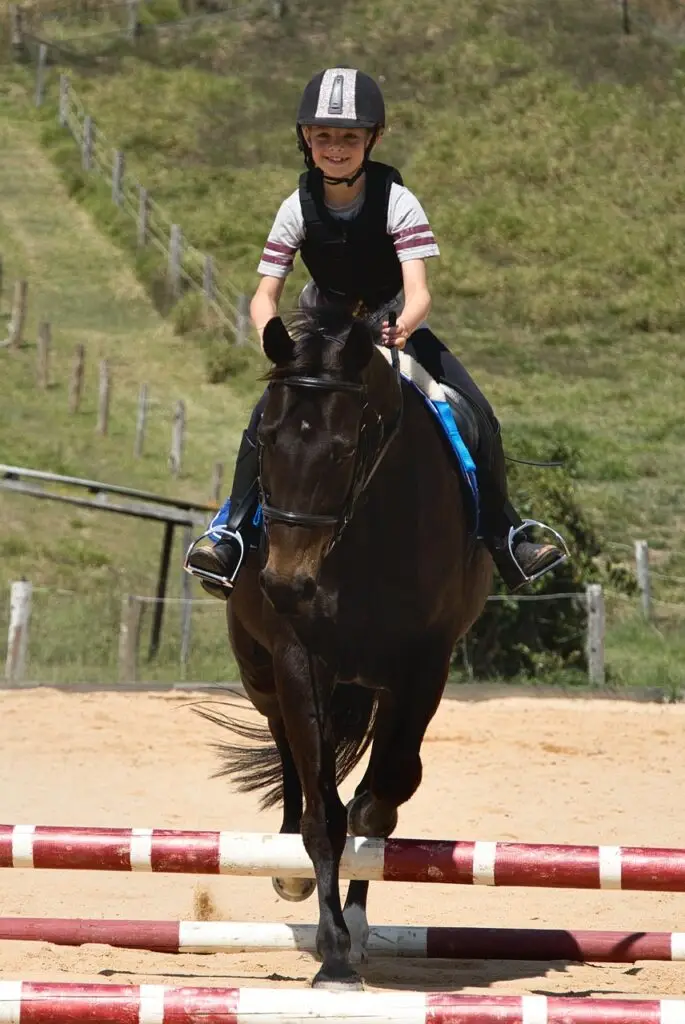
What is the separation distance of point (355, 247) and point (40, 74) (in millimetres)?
39615

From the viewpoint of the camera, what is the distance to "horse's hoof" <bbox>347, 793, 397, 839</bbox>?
237 inches

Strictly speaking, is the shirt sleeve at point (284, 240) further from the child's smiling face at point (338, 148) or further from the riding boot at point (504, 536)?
the riding boot at point (504, 536)

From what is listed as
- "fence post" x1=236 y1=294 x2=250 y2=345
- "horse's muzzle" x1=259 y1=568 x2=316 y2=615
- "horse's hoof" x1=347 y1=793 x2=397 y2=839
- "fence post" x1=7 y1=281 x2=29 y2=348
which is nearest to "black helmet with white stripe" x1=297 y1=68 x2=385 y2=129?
"horse's muzzle" x1=259 y1=568 x2=316 y2=615

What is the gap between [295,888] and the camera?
6559mm

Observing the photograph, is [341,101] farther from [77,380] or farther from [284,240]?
[77,380]

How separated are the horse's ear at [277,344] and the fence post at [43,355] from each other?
2219 centimetres

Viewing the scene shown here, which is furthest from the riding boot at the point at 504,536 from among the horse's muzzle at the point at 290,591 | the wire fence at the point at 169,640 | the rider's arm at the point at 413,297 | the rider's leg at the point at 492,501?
the wire fence at the point at 169,640

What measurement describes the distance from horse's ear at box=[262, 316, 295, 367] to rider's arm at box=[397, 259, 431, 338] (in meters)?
0.66

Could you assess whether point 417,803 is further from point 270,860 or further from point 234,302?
point 234,302

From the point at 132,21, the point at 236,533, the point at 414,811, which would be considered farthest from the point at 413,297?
the point at 132,21

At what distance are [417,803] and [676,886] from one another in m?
5.55

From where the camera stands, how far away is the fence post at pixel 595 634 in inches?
553

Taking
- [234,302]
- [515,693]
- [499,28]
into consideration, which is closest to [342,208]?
[515,693]

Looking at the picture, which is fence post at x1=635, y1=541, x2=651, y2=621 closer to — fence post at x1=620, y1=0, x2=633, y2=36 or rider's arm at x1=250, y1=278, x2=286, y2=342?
rider's arm at x1=250, y1=278, x2=286, y2=342
